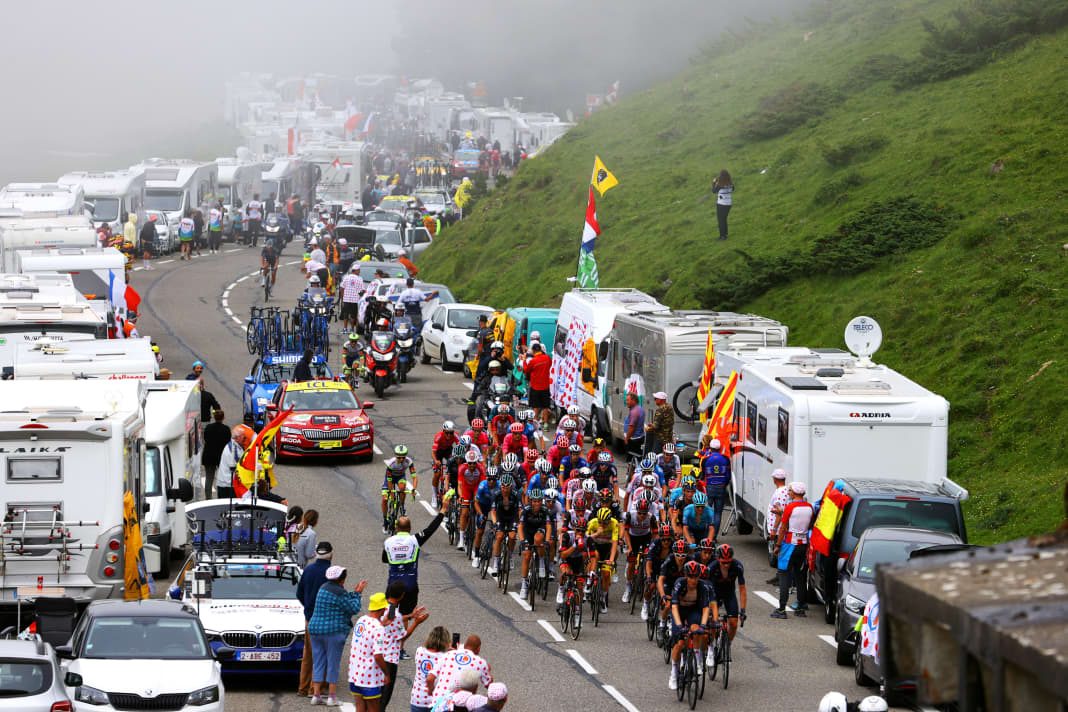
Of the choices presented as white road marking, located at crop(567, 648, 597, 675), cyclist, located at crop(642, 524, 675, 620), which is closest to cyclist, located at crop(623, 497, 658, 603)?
cyclist, located at crop(642, 524, 675, 620)

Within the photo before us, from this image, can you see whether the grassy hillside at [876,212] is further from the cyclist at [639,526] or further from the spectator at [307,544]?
the spectator at [307,544]

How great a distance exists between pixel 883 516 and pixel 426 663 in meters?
7.84

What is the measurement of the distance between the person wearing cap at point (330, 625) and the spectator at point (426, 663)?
255 cm

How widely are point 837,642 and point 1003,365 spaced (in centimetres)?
1100

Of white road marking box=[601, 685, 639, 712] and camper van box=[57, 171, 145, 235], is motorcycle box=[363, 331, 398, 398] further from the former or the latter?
camper van box=[57, 171, 145, 235]

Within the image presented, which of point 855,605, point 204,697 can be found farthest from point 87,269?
point 855,605

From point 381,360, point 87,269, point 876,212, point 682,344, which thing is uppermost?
point 876,212

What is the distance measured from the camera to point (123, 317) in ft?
121

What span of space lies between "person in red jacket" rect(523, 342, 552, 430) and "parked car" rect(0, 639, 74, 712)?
18.4 m

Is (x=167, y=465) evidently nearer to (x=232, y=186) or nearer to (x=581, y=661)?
(x=581, y=661)

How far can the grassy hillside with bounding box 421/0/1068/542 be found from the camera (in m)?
26.2

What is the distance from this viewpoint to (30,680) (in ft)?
41.9

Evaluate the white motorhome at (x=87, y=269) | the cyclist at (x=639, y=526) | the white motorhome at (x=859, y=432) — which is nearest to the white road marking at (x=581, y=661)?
the cyclist at (x=639, y=526)

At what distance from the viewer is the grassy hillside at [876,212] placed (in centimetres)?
2622
